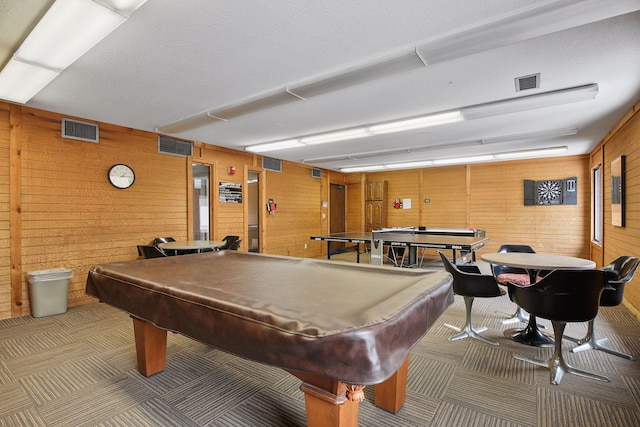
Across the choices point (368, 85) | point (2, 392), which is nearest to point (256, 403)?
point (2, 392)

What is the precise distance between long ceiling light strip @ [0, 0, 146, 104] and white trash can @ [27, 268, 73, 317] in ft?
7.21

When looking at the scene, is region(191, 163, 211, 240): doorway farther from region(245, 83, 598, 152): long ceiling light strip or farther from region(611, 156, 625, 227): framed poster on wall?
region(611, 156, 625, 227): framed poster on wall

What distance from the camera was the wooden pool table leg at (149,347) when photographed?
2420 mm

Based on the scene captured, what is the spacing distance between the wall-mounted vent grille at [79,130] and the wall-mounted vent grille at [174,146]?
97cm

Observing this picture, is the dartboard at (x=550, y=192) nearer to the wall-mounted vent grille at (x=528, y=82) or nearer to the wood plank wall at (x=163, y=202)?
the wood plank wall at (x=163, y=202)

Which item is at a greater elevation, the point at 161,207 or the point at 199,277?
the point at 161,207

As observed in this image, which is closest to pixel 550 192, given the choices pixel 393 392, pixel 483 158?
pixel 483 158

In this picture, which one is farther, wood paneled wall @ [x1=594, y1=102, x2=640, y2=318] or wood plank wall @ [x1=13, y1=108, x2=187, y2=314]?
wood plank wall @ [x1=13, y1=108, x2=187, y2=314]

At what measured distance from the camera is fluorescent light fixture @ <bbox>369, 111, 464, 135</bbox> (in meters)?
4.12

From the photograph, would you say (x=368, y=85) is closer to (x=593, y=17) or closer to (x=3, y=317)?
(x=593, y=17)

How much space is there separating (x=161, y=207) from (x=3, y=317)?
93.7 inches

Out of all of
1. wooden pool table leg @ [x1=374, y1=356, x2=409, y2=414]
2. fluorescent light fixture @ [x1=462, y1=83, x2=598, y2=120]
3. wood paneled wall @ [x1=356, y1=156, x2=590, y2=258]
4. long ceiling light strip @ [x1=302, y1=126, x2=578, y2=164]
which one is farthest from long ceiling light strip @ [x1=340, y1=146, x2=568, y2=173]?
wooden pool table leg @ [x1=374, y1=356, x2=409, y2=414]

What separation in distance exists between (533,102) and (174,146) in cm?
542

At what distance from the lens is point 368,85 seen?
328 cm
